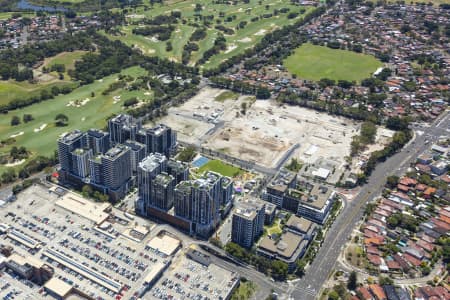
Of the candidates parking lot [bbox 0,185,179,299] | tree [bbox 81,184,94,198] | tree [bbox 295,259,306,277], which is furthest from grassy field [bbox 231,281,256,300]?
tree [bbox 81,184,94,198]

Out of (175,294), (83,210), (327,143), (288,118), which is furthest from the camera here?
(288,118)

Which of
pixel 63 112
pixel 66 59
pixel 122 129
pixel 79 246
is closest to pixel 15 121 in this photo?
pixel 63 112

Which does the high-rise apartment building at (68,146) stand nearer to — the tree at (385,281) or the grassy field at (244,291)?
the grassy field at (244,291)

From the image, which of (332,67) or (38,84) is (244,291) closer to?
(38,84)

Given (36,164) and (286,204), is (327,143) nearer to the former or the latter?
(286,204)

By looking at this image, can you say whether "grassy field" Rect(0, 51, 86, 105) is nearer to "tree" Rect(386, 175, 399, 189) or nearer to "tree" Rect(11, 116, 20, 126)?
"tree" Rect(11, 116, 20, 126)

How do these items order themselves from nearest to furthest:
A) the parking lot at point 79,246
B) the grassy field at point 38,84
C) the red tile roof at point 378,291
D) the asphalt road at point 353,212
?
the red tile roof at point 378,291, the parking lot at point 79,246, the asphalt road at point 353,212, the grassy field at point 38,84

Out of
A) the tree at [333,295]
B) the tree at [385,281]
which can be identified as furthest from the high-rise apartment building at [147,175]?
the tree at [385,281]

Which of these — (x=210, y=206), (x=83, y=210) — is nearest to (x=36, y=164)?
(x=83, y=210)
